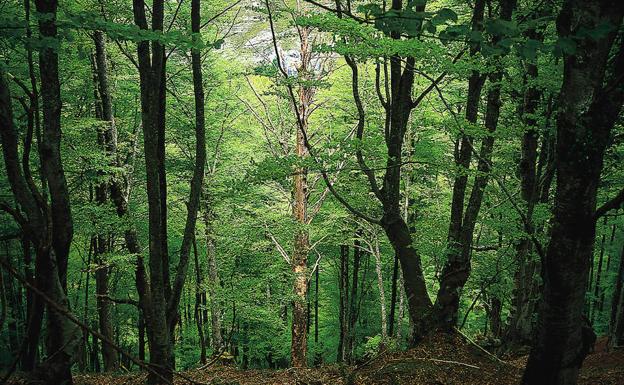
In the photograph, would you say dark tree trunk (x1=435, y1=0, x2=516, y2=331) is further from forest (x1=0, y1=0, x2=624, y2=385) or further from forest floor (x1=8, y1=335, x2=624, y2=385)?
forest floor (x1=8, y1=335, x2=624, y2=385)

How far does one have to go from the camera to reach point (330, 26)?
18.5 feet

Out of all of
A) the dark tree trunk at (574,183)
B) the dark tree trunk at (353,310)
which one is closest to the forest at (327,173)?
the dark tree trunk at (574,183)

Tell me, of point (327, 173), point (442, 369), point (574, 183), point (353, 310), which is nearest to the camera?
point (574, 183)

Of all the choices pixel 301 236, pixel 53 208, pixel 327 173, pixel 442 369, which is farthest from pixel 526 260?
pixel 53 208

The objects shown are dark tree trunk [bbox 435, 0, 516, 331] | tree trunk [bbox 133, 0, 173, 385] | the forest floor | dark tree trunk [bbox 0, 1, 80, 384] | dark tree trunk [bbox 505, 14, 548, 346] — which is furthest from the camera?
dark tree trunk [bbox 505, 14, 548, 346]

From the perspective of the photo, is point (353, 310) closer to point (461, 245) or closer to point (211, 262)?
point (211, 262)

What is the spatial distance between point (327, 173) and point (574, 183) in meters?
8.08

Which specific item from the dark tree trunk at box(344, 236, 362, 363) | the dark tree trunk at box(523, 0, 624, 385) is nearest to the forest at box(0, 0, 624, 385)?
the dark tree trunk at box(523, 0, 624, 385)

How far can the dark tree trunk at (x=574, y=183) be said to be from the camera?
3482 mm

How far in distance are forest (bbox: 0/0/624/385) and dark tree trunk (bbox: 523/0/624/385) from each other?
18 mm

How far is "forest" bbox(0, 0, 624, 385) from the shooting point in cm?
358

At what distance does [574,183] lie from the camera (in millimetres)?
3670

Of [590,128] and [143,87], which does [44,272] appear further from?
[590,128]

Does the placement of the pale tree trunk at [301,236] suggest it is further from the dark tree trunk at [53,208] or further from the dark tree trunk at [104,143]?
the dark tree trunk at [53,208]
